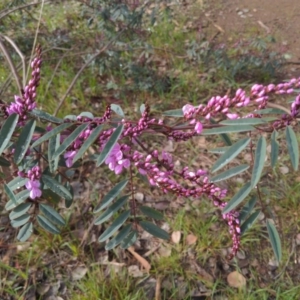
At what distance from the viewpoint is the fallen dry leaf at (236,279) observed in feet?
5.91

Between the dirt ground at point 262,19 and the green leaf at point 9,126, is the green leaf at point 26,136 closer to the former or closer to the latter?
the green leaf at point 9,126

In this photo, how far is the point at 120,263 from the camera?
6.25 feet

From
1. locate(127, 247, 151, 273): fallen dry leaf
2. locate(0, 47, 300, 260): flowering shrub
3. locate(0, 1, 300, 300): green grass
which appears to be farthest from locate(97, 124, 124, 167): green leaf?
locate(127, 247, 151, 273): fallen dry leaf

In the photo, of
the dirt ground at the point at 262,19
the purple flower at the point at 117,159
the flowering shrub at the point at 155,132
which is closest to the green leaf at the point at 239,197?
the flowering shrub at the point at 155,132

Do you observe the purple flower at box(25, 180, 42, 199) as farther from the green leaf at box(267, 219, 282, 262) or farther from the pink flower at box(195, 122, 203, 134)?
the green leaf at box(267, 219, 282, 262)

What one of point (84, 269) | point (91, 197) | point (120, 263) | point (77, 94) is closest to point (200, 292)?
point (120, 263)

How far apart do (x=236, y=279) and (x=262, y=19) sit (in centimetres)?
214

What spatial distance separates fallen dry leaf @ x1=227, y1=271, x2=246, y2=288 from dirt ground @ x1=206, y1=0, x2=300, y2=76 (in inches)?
63.8

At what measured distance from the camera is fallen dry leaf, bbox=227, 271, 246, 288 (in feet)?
5.91

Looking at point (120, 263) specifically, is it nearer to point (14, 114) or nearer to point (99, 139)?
point (99, 139)

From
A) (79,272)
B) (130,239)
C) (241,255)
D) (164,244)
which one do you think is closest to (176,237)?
(164,244)

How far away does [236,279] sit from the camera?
1826 mm

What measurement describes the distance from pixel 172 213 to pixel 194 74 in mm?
1010

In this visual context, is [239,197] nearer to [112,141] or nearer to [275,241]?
[275,241]
